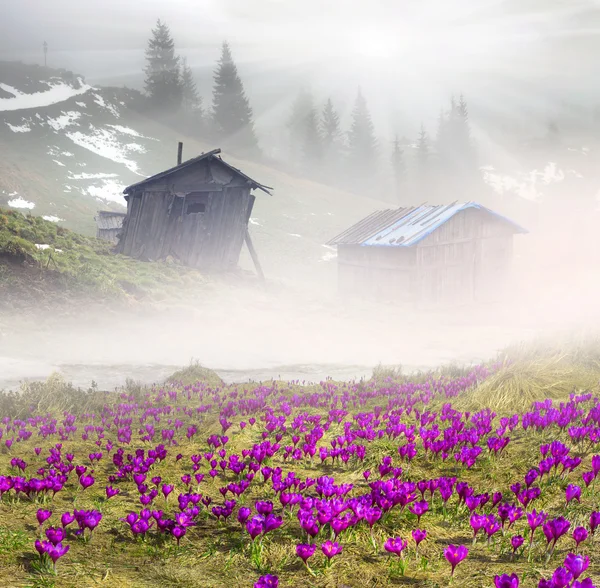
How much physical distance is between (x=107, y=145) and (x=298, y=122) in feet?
145

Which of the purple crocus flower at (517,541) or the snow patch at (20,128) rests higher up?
the snow patch at (20,128)

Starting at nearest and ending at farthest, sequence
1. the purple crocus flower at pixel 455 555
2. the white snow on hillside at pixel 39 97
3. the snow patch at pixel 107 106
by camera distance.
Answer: the purple crocus flower at pixel 455 555
the white snow on hillside at pixel 39 97
the snow patch at pixel 107 106

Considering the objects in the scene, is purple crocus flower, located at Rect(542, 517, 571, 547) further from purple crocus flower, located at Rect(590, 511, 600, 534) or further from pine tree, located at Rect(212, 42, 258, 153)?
pine tree, located at Rect(212, 42, 258, 153)

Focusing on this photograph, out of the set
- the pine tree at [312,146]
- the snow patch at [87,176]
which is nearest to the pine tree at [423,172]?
the pine tree at [312,146]

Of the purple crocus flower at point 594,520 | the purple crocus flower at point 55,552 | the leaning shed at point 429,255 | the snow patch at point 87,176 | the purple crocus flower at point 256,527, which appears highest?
the snow patch at point 87,176

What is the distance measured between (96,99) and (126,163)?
30.0 metres

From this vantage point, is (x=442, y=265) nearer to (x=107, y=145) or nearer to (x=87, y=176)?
(x=87, y=176)

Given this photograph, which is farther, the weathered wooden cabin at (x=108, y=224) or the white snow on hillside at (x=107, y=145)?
the white snow on hillside at (x=107, y=145)

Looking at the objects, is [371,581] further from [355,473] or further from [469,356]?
[469,356]

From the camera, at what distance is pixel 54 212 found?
55.6m

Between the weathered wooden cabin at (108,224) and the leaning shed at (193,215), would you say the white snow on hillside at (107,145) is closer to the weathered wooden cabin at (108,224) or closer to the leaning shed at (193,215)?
the weathered wooden cabin at (108,224)

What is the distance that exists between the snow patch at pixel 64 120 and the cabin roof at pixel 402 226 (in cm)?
6701

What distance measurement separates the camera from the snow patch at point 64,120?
8669cm

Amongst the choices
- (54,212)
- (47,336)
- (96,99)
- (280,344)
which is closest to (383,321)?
(280,344)
